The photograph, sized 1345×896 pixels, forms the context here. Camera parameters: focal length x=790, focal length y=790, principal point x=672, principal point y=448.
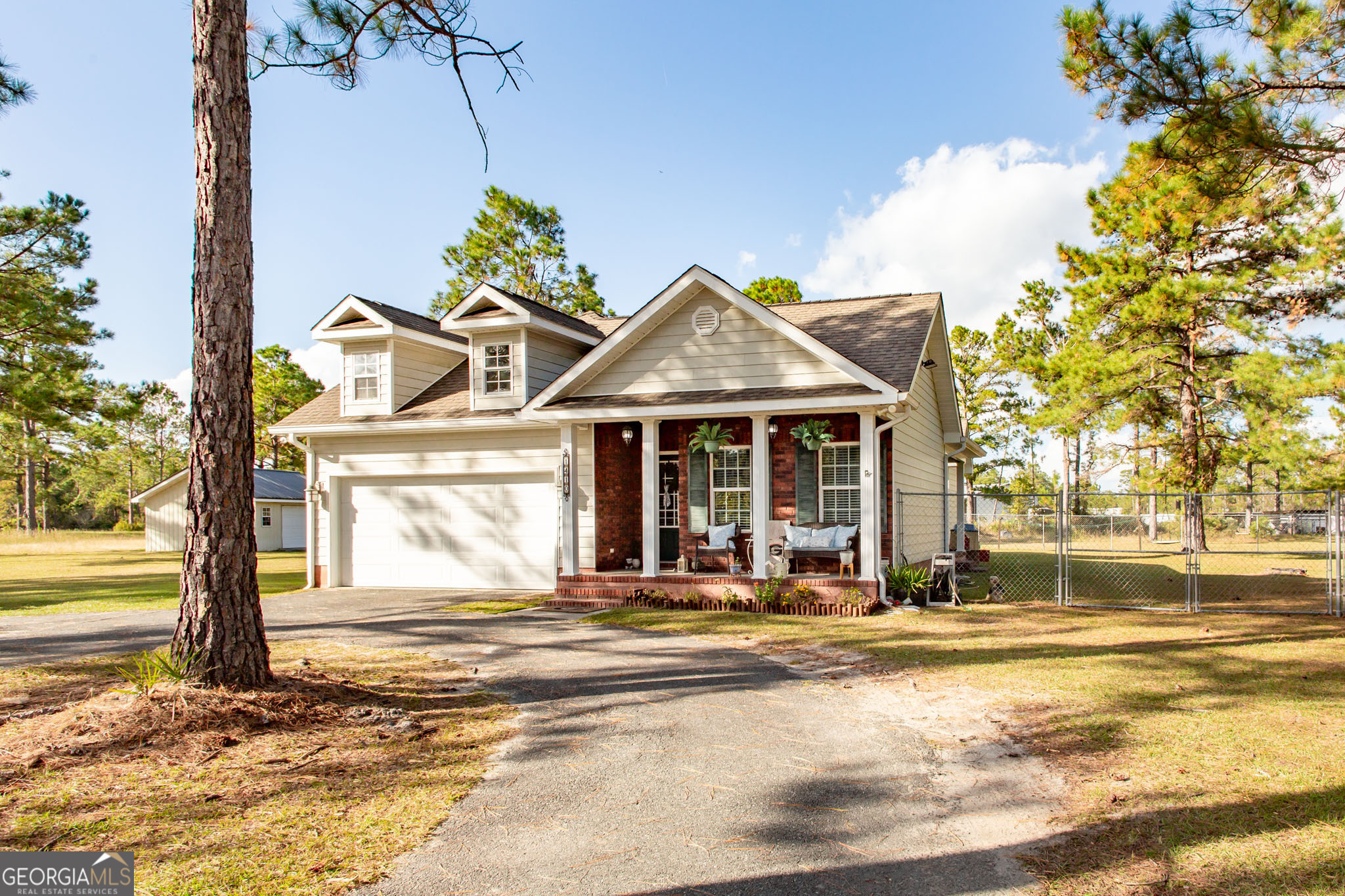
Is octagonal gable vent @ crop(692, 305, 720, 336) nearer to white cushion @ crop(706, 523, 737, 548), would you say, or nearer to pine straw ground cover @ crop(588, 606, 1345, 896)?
white cushion @ crop(706, 523, 737, 548)

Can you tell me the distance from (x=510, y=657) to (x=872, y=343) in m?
8.38

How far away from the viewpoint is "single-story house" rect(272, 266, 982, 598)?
41.8 ft

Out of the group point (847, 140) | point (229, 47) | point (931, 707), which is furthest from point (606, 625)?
point (847, 140)

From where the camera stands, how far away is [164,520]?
3606 cm

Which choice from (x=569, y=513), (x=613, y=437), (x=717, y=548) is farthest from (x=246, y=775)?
(x=613, y=437)

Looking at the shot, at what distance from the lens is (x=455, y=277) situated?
37031 mm

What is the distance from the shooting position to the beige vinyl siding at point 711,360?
12773mm

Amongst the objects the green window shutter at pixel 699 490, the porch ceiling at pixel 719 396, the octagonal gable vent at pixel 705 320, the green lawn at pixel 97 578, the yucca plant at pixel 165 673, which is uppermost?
the octagonal gable vent at pixel 705 320

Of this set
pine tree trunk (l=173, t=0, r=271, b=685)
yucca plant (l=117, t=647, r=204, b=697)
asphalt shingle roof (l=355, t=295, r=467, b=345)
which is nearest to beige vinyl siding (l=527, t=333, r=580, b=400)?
asphalt shingle roof (l=355, t=295, r=467, b=345)

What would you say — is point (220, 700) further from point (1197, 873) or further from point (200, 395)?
point (1197, 873)

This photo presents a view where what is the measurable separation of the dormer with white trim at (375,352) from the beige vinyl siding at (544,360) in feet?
8.61

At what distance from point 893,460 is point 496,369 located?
786 centimetres

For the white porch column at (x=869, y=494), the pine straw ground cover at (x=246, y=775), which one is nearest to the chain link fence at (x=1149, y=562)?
the white porch column at (x=869, y=494)

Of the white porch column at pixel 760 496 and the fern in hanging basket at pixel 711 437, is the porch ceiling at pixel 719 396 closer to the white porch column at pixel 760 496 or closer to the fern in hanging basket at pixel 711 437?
the white porch column at pixel 760 496
